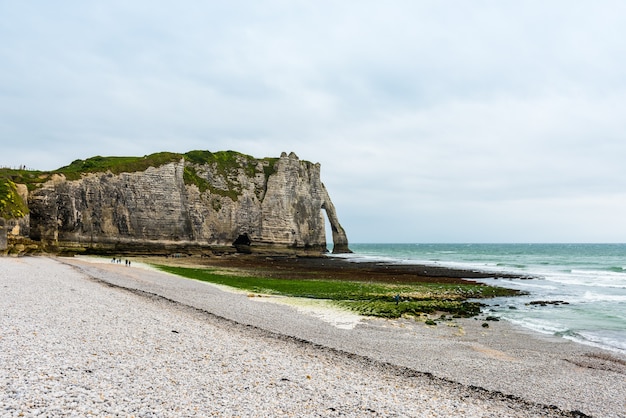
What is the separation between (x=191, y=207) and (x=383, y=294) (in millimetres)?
55389

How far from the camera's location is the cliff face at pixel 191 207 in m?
60.1

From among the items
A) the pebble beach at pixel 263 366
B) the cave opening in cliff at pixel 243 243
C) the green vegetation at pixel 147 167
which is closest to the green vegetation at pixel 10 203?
the green vegetation at pixel 147 167

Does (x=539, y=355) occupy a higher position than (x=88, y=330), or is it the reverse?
(x=88, y=330)

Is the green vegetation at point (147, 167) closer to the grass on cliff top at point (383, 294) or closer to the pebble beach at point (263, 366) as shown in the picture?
the grass on cliff top at point (383, 294)

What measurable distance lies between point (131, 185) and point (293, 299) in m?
52.6

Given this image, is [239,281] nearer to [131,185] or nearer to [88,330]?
[88,330]

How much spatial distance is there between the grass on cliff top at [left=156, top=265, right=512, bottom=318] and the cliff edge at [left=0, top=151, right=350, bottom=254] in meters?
33.0

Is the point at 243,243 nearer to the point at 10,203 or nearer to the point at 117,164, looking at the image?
the point at 117,164

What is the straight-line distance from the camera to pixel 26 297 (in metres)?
16.6

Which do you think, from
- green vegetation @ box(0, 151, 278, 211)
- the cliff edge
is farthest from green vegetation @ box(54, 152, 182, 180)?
the cliff edge

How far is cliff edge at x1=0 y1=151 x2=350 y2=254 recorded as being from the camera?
59.7 meters

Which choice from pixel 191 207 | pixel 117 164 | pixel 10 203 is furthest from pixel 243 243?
pixel 10 203

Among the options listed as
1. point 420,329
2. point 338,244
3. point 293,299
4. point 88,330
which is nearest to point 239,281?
point 293,299

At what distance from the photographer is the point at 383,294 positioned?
101 ft
